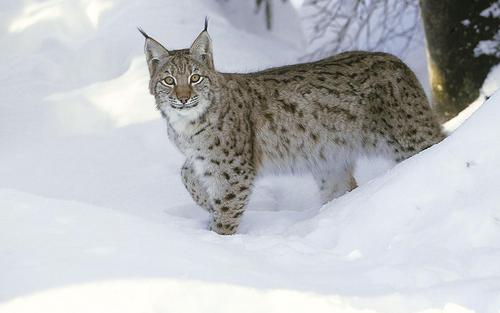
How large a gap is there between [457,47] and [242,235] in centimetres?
349

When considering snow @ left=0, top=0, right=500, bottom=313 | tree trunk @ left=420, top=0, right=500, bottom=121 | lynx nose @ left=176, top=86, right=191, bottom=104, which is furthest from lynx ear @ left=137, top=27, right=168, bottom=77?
→ tree trunk @ left=420, top=0, right=500, bottom=121

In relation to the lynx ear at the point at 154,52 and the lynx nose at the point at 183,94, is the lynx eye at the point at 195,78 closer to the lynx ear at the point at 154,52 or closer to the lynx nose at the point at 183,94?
the lynx nose at the point at 183,94

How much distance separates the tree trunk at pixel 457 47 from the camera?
7.38 metres

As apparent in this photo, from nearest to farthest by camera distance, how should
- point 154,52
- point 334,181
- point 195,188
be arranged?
point 154,52 < point 195,188 < point 334,181

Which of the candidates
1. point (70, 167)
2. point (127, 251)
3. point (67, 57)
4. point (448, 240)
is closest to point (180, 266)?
point (127, 251)

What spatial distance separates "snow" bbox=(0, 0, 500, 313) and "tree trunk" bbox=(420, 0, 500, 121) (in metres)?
0.20

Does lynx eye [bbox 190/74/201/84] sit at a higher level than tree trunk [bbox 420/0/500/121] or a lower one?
higher

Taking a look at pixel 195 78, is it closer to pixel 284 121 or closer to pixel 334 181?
pixel 284 121

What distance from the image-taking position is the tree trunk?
738 centimetres

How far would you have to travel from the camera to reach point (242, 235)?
4715mm

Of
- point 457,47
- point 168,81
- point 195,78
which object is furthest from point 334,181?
point 457,47

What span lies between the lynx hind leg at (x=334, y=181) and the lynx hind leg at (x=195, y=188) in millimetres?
779

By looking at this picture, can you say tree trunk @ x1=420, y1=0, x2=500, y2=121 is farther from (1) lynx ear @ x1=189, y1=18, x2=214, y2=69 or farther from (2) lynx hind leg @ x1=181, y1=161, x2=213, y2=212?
(2) lynx hind leg @ x1=181, y1=161, x2=213, y2=212

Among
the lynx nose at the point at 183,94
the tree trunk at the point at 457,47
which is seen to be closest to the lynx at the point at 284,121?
the lynx nose at the point at 183,94
